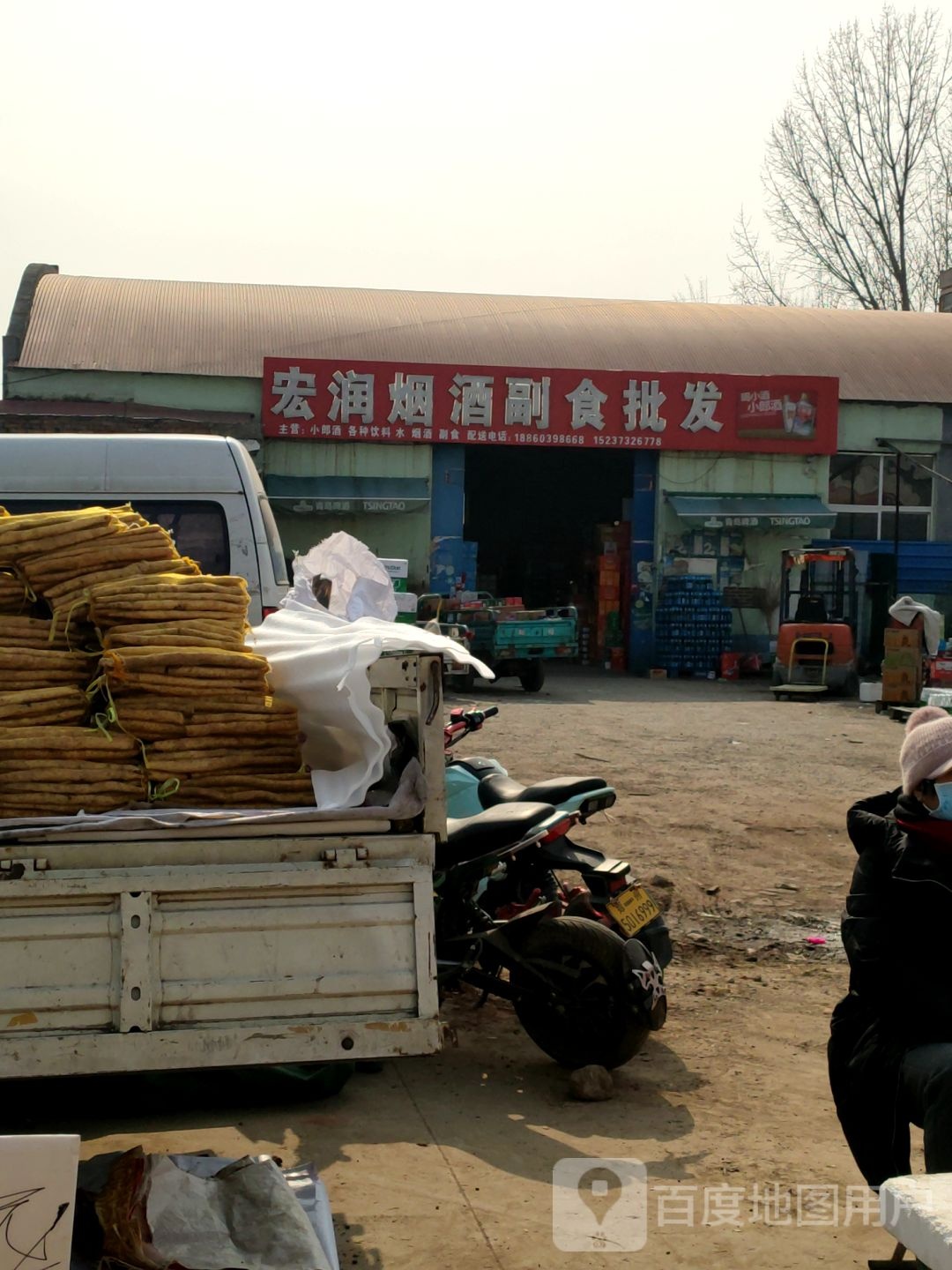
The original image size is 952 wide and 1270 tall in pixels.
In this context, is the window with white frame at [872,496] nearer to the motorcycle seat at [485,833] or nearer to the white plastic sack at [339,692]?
the motorcycle seat at [485,833]

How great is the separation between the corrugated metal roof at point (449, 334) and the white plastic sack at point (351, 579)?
2032 centimetres

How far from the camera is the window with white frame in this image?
26.6m

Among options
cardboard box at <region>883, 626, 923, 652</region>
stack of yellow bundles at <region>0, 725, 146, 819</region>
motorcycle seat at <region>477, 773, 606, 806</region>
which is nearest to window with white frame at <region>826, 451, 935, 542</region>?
cardboard box at <region>883, 626, 923, 652</region>

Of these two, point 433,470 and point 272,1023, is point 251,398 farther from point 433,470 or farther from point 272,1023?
point 272,1023

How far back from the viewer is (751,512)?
81.6ft

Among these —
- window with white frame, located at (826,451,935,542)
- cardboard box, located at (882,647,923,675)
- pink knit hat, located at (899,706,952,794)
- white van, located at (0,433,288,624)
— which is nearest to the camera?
pink knit hat, located at (899,706,952,794)

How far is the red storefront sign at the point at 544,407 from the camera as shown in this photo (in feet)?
79.2

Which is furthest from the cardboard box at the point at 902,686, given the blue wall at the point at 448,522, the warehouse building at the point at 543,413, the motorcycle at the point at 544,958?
the motorcycle at the point at 544,958

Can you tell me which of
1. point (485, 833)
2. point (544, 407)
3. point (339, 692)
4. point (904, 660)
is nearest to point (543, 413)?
point (544, 407)

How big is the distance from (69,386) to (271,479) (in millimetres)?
3969

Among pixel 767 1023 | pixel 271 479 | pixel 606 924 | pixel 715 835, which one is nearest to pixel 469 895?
pixel 606 924

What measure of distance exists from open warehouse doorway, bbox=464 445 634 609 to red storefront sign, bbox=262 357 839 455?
14.3ft

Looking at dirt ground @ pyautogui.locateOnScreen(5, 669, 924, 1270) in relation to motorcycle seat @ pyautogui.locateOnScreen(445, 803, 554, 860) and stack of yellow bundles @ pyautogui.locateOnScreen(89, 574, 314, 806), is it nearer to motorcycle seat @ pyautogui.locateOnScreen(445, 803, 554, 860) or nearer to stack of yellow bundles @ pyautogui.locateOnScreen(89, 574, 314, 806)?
motorcycle seat @ pyautogui.locateOnScreen(445, 803, 554, 860)

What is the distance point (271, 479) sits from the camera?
24.0 meters
